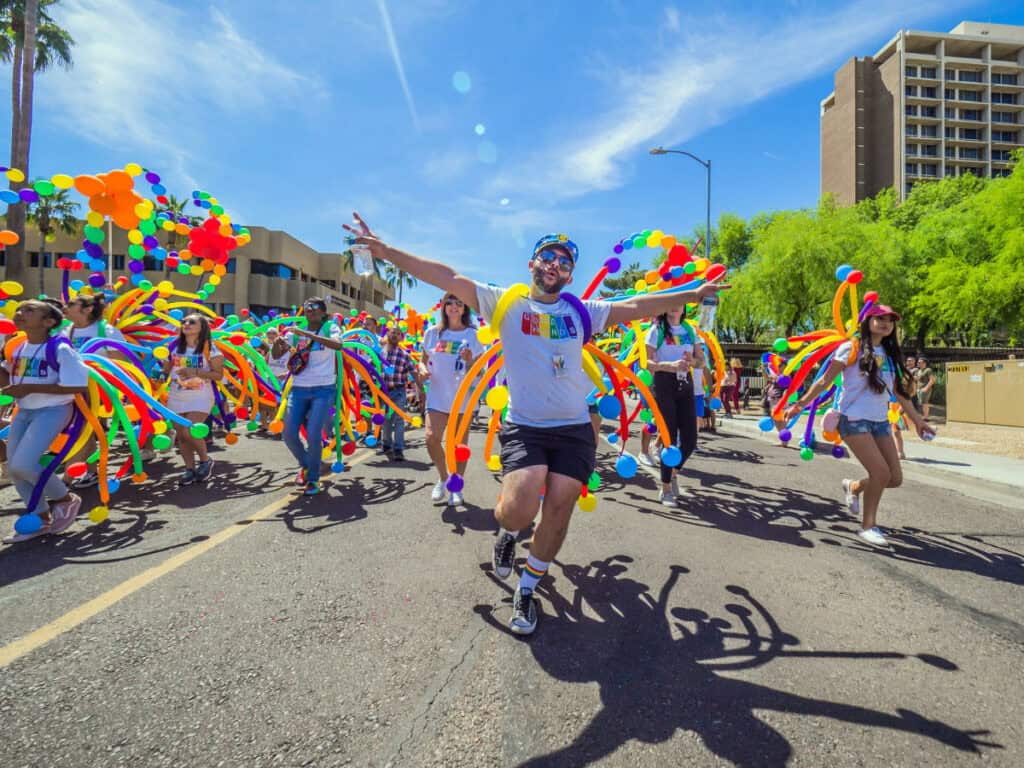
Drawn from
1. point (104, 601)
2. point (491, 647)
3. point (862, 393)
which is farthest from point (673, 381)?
point (104, 601)

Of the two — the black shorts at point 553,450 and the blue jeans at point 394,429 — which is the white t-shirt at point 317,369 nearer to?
the blue jeans at point 394,429

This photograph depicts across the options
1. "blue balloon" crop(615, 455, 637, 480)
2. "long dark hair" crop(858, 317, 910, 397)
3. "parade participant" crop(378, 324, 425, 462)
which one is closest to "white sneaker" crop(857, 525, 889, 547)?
"long dark hair" crop(858, 317, 910, 397)

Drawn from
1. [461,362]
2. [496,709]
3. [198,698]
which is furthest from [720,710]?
[461,362]

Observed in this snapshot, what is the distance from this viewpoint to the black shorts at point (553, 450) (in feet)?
8.75

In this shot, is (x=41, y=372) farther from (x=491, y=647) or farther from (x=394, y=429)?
(x=394, y=429)

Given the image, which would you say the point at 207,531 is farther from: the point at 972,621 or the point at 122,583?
the point at 972,621

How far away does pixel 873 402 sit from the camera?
13.3ft

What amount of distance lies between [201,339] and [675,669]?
5680mm

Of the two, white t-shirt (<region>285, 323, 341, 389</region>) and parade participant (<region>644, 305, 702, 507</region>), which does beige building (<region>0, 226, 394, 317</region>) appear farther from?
parade participant (<region>644, 305, 702, 507</region>)

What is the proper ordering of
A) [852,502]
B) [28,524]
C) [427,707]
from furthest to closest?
[852,502] → [28,524] → [427,707]

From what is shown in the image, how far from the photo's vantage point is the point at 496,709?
6.37 ft

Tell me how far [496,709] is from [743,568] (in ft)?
7.29

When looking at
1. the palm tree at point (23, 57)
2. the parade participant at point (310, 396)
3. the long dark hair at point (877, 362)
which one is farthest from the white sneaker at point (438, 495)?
the palm tree at point (23, 57)

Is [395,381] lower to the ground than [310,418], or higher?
higher
